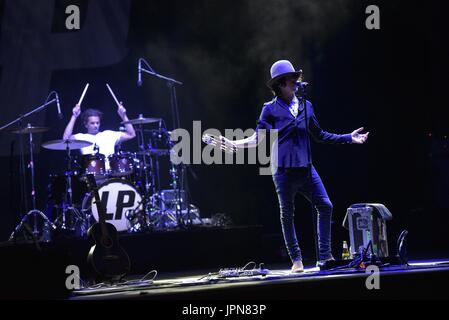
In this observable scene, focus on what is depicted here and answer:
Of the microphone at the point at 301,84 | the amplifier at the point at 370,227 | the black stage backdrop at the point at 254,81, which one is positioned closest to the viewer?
the microphone at the point at 301,84

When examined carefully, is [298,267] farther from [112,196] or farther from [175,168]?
[175,168]

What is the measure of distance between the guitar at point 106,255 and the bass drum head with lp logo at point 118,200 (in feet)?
6.81

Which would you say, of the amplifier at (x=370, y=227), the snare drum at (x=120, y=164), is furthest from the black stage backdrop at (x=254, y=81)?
the amplifier at (x=370, y=227)

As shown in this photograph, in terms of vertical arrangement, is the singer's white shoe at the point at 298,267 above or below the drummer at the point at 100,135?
below

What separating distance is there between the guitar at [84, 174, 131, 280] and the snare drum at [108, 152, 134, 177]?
2375 millimetres

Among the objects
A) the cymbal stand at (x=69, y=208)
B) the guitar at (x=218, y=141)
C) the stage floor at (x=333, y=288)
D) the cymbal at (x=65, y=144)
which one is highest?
the cymbal at (x=65, y=144)

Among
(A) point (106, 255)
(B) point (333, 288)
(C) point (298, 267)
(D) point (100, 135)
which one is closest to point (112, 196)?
(D) point (100, 135)

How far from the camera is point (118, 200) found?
9195 millimetres

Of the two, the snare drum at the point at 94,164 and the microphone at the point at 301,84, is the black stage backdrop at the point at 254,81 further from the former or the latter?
the microphone at the point at 301,84

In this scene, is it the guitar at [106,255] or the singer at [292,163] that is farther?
Result: the guitar at [106,255]

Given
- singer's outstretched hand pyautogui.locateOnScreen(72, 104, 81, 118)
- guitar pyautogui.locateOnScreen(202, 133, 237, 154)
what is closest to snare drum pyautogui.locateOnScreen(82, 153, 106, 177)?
singer's outstretched hand pyautogui.locateOnScreen(72, 104, 81, 118)

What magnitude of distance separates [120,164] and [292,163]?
3.92m

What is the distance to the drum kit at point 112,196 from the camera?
8.82 metres

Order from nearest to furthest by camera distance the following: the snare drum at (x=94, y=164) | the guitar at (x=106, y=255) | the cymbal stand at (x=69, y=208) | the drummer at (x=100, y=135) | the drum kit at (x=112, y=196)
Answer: the guitar at (x=106, y=255)
the cymbal stand at (x=69, y=208)
the drum kit at (x=112, y=196)
the snare drum at (x=94, y=164)
the drummer at (x=100, y=135)
